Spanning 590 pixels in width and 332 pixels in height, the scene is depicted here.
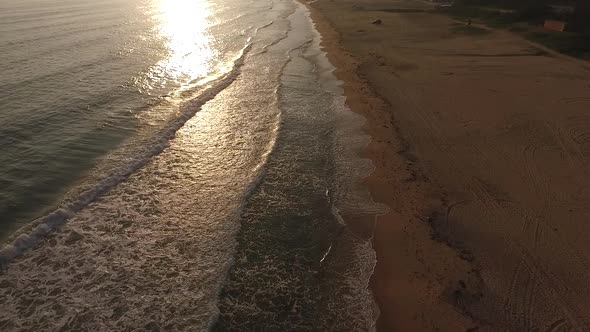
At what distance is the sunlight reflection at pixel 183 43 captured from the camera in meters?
15.3

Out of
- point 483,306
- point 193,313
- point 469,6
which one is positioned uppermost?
point 193,313

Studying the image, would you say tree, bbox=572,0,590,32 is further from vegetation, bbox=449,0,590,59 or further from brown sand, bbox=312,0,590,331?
brown sand, bbox=312,0,590,331

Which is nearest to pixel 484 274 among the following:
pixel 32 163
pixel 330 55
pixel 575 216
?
pixel 575 216

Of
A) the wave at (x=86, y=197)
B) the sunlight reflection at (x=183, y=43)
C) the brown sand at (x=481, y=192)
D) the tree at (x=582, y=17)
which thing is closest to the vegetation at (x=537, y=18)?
the tree at (x=582, y=17)

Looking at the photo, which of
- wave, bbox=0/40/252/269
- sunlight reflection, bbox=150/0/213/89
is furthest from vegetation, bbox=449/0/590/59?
wave, bbox=0/40/252/269

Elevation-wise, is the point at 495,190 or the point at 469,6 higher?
the point at 495,190

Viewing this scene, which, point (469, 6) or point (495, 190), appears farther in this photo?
point (469, 6)

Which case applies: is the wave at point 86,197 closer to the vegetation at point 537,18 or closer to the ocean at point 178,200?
the ocean at point 178,200

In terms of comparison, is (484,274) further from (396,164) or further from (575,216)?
(396,164)

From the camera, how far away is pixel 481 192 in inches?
286

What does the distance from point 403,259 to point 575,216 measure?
9.56 feet

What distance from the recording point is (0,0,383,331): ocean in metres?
5.04

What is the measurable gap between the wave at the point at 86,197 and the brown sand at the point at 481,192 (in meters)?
4.46

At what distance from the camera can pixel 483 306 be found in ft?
16.3
